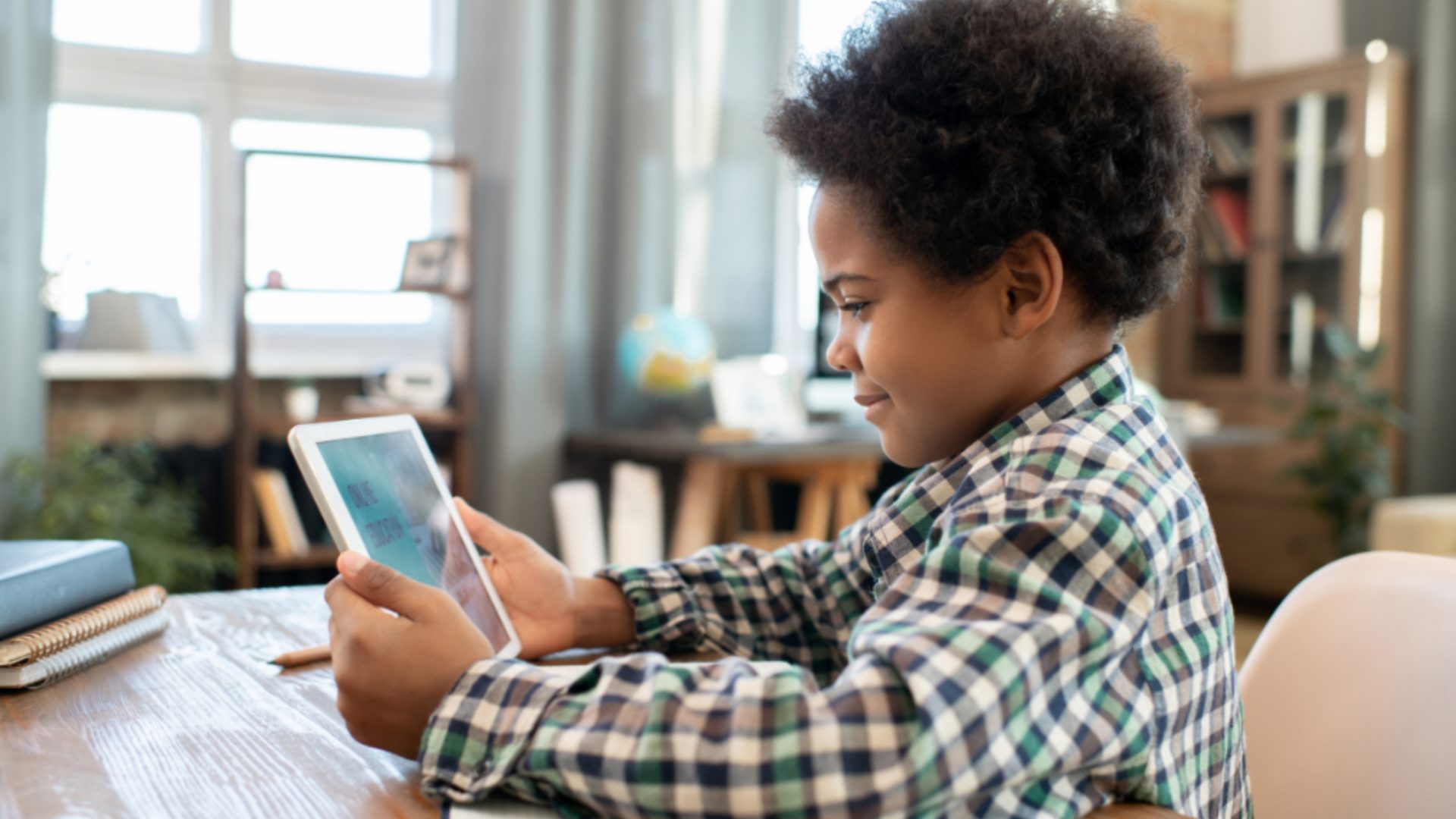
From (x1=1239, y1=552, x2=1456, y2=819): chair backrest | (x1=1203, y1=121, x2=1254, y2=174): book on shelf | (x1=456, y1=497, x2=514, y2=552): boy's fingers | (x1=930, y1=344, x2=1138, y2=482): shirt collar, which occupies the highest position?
(x1=1203, y1=121, x2=1254, y2=174): book on shelf

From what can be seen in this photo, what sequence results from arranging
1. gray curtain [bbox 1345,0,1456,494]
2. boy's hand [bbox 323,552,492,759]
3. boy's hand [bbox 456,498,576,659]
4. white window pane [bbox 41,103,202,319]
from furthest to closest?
gray curtain [bbox 1345,0,1456,494], white window pane [bbox 41,103,202,319], boy's hand [bbox 456,498,576,659], boy's hand [bbox 323,552,492,759]

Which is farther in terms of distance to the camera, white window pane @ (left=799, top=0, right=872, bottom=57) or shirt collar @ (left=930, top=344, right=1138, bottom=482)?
white window pane @ (left=799, top=0, right=872, bottom=57)

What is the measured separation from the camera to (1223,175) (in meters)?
4.62

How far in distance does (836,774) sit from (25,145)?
2713 millimetres

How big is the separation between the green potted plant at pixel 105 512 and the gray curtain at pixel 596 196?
0.75 meters

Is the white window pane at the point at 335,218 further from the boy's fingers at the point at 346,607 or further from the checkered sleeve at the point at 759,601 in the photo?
the boy's fingers at the point at 346,607

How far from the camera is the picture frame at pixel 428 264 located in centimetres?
307

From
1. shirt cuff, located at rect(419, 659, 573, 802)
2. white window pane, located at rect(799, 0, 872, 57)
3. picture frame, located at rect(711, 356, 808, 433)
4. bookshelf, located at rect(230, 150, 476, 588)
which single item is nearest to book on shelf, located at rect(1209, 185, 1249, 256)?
white window pane, located at rect(799, 0, 872, 57)

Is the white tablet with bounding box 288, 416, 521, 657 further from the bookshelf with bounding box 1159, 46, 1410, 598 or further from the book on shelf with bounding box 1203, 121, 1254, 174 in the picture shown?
the book on shelf with bounding box 1203, 121, 1254, 174

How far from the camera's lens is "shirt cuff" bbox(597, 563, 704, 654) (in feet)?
3.15

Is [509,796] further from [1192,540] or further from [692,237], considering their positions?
[692,237]

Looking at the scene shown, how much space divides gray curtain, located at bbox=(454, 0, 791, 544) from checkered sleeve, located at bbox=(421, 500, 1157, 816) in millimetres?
2631

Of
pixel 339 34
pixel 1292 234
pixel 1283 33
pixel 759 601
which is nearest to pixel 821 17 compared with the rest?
pixel 339 34

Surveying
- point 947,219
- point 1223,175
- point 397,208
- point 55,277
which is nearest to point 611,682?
point 947,219
